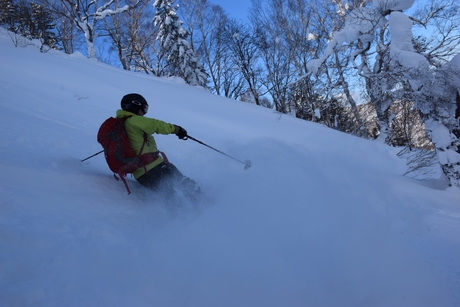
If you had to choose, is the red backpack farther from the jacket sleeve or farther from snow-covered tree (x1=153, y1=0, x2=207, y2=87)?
snow-covered tree (x1=153, y1=0, x2=207, y2=87)

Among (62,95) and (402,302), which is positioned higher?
(62,95)

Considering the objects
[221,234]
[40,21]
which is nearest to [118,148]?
[221,234]

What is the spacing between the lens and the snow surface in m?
1.50

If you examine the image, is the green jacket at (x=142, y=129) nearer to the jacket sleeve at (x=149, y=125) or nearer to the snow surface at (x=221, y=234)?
the jacket sleeve at (x=149, y=125)

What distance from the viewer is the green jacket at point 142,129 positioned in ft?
8.70

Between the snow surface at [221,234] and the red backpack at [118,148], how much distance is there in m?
0.31

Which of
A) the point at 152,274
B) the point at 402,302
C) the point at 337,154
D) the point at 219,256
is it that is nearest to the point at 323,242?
the point at 402,302

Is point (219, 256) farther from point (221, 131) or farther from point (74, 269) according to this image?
point (221, 131)

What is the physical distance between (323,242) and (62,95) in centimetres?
703

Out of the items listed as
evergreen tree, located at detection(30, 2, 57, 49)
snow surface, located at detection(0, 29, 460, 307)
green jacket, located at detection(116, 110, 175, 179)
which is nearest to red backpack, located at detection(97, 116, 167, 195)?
green jacket, located at detection(116, 110, 175, 179)

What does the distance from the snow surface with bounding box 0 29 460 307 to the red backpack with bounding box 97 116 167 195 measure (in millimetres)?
312

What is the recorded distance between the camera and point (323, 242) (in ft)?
7.27

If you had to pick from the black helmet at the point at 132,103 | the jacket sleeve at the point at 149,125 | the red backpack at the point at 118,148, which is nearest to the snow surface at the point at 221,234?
the red backpack at the point at 118,148

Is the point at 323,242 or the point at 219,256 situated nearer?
the point at 219,256
